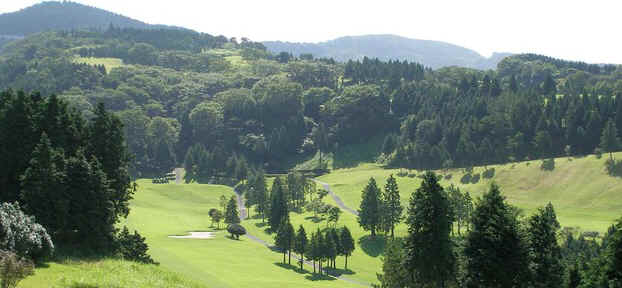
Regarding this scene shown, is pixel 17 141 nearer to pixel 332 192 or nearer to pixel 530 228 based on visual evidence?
pixel 530 228

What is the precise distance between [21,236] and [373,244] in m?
93.1

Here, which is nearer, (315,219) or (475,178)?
(315,219)

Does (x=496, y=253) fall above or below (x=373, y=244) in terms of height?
above

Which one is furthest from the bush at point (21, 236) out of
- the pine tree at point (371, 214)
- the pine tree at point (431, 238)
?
the pine tree at point (371, 214)


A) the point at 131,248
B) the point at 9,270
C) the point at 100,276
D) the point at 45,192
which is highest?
the point at 9,270

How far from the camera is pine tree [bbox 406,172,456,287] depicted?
4825 cm

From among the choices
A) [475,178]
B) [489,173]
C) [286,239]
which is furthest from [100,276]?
[489,173]

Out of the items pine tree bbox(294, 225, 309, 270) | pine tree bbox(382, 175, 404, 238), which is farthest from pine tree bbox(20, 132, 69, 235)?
pine tree bbox(382, 175, 404, 238)

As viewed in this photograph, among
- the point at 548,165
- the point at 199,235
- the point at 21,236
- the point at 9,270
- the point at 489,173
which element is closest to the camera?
the point at 9,270

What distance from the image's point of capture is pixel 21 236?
35.8 metres

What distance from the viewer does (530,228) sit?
4838cm

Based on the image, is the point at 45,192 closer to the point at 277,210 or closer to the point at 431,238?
the point at 431,238

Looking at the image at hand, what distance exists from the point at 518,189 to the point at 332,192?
64.2m

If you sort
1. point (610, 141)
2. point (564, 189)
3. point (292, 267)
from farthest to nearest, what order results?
point (610, 141), point (564, 189), point (292, 267)
